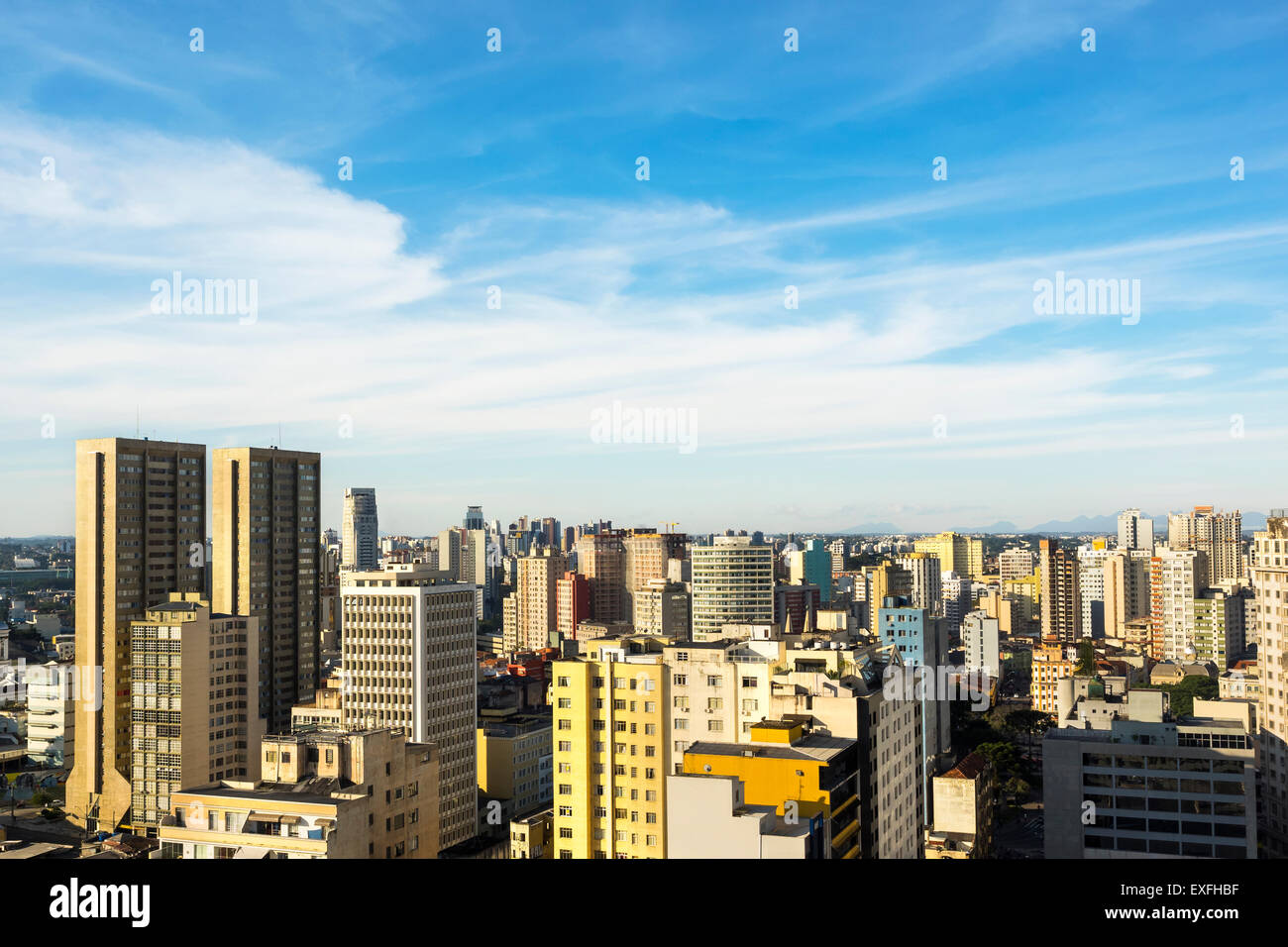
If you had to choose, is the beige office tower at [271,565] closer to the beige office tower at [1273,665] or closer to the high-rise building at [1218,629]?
the beige office tower at [1273,665]

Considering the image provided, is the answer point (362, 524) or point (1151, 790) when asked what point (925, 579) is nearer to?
point (362, 524)

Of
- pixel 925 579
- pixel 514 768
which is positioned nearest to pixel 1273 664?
pixel 514 768

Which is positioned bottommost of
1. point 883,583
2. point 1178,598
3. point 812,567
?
point 1178,598

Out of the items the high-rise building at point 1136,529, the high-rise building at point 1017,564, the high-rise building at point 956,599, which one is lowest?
the high-rise building at point 956,599

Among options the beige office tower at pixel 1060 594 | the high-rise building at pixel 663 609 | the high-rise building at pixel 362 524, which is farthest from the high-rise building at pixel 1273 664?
the high-rise building at pixel 362 524

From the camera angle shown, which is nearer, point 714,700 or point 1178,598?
point 714,700
